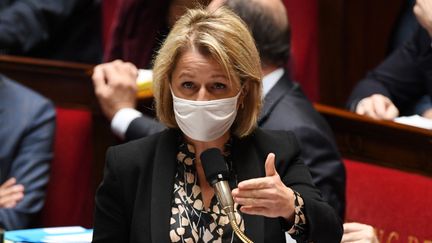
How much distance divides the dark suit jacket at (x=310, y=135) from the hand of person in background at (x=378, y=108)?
12.3 inches

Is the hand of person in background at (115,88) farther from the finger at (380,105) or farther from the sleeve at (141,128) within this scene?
the finger at (380,105)

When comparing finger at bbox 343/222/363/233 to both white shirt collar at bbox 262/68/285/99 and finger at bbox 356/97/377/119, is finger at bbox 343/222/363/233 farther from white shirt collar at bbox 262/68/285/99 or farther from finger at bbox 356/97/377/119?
finger at bbox 356/97/377/119

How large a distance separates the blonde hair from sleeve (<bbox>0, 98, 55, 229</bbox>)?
2.85 feet

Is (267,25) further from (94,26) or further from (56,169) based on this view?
(94,26)

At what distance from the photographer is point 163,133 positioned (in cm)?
188

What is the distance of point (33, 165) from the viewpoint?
8.75ft

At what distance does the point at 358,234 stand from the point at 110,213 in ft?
1.51

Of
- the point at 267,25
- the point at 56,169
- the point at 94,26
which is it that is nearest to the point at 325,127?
the point at 267,25

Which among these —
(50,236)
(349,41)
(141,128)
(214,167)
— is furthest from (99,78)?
(349,41)

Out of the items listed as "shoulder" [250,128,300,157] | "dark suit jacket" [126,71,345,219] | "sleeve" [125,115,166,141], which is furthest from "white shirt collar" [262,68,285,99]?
"shoulder" [250,128,300,157]

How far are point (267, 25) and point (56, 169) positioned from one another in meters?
0.80

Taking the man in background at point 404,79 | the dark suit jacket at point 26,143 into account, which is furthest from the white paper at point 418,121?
the dark suit jacket at point 26,143

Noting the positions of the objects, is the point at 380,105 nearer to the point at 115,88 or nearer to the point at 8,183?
the point at 115,88

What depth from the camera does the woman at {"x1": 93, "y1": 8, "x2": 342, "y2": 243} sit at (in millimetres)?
1770
